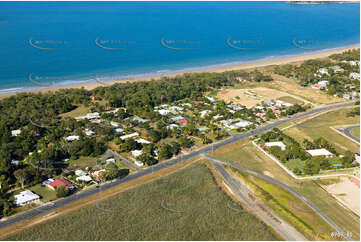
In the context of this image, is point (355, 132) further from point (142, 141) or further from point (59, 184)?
point (59, 184)

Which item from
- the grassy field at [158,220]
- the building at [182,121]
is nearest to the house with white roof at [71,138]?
the grassy field at [158,220]

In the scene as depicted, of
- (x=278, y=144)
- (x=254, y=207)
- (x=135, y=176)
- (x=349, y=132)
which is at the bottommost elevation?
(x=349, y=132)

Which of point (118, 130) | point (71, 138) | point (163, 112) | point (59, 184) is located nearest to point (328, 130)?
point (163, 112)

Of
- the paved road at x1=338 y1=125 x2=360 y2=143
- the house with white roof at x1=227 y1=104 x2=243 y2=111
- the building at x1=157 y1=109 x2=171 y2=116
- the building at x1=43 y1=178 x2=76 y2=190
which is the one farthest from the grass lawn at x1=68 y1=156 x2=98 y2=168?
the paved road at x1=338 y1=125 x2=360 y2=143

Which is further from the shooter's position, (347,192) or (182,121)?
(182,121)

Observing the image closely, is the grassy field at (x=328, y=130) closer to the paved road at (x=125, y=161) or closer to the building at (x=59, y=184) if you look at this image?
the paved road at (x=125, y=161)
